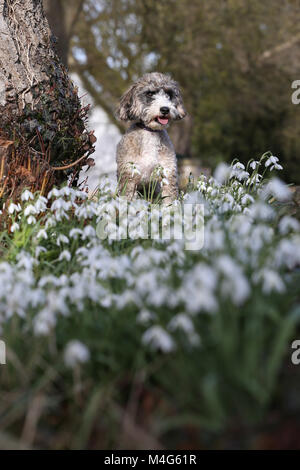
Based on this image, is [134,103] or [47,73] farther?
[134,103]

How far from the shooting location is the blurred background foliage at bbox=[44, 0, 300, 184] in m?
15.6

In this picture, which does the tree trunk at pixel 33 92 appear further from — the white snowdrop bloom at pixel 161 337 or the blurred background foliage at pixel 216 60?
the blurred background foliage at pixel 216 60

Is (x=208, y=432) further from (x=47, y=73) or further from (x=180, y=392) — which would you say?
(x=47, y=73)

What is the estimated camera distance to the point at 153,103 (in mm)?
6484

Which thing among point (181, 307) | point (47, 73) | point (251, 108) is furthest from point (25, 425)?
point (251, 108)

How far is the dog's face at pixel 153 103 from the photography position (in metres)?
6.45

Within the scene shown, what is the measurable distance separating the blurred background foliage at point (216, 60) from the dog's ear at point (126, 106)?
851 centimetres

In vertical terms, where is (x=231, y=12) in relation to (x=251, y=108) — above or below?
above

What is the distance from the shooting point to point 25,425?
8.46 ft

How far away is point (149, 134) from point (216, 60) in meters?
10.3

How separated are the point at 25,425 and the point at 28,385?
0.25m

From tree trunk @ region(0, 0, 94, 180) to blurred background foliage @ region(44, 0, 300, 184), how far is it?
9.30 m

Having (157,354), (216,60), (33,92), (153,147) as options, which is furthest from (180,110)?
(216,60)
